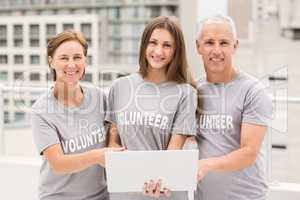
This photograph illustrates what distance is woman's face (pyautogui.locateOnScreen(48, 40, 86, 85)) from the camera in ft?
4.23

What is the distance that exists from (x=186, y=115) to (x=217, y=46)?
0.75ft

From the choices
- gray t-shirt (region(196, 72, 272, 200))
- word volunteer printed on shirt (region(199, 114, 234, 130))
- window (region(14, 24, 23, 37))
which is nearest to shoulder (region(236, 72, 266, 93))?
gray t-shirt (region(196, 72, 272, 200))

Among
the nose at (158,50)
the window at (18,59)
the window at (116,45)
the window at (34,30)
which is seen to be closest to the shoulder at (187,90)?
the nose at (158,50)

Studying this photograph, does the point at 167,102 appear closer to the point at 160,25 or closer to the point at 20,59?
the point at 160,25

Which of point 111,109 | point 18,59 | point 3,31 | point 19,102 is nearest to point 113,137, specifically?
point 111,109

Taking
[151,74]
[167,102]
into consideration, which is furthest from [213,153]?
[151,74]

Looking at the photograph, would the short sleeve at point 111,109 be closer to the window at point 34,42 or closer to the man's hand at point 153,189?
Result: the man's hand at point 153,189

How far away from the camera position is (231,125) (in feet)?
4.24

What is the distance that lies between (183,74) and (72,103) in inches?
14.1

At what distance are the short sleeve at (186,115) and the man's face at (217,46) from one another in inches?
4.1

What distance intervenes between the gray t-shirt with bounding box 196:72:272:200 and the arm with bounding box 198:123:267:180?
0.03 meters

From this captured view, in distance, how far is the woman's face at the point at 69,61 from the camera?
4.23 feet

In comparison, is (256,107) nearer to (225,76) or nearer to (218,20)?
(225,76)

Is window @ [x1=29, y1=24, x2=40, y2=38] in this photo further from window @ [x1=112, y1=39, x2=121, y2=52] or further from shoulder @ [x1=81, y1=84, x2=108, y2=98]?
Answer: shoulder @ [x1=81, y1=84, x2=108, y2=98]
